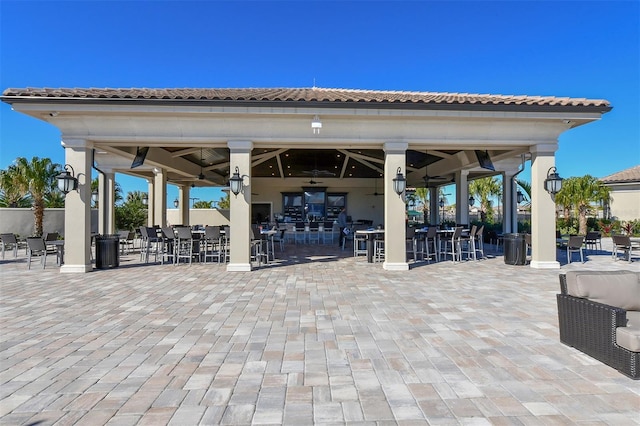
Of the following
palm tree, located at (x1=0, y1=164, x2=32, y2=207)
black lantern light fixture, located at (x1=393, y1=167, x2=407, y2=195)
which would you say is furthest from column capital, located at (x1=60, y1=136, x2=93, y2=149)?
palm tree, located at (x1=0, y1=164, x2=32, y2=207)

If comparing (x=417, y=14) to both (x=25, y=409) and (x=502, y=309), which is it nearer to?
(x=502, y=309)

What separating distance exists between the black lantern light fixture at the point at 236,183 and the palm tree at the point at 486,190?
824 inches

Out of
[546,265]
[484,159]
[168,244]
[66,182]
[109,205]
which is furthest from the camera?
[109,205]

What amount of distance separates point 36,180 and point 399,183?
15.0m

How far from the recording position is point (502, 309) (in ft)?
15.1

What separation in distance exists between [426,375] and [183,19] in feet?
32.8

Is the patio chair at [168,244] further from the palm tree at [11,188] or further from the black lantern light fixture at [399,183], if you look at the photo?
the palm tree at [11,188]

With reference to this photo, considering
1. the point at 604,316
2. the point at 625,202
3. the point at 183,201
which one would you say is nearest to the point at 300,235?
the point at 183,201

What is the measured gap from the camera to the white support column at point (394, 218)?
770 centimetres

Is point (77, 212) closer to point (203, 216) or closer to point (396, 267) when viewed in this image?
point (396, 267)

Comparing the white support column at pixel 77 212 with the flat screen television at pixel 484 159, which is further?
the flat screen television at pixel 484 159

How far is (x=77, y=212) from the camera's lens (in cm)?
739

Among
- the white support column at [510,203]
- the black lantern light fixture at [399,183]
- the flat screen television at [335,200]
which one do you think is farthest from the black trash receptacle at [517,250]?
the flat screen television at [335,200]

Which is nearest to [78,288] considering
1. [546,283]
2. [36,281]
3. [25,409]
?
[36,281]
